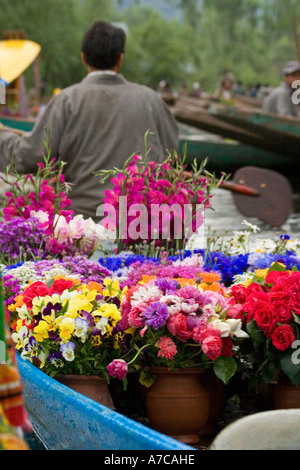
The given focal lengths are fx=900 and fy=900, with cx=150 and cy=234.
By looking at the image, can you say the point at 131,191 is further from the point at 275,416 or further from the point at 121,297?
the point at 275,416

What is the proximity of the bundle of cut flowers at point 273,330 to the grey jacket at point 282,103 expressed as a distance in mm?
8993

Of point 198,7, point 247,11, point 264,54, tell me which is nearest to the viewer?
point 264,54

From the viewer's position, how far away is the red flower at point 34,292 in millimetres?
3066

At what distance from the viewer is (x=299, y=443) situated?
1.94m

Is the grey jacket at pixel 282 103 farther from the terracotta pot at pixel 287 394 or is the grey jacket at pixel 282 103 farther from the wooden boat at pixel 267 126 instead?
the terracotta pot at pixel 287 394

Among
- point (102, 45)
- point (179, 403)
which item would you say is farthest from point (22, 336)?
point (102, 45)

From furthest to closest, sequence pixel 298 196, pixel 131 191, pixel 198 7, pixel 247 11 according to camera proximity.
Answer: pixel 198 7, pixel 247 11, pixel 298 196, pixel 131 191

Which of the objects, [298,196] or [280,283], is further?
[298,196]

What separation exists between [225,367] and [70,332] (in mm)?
498

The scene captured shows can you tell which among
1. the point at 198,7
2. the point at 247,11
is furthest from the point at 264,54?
the point at 198,7

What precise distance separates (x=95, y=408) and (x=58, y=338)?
435mm

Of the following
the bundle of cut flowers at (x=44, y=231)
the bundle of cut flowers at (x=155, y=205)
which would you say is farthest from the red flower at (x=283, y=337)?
the bundle of cut flowers at (x=44, y=231)

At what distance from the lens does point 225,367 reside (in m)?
2.78

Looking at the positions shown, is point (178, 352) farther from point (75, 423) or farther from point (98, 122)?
point (98, 122)
